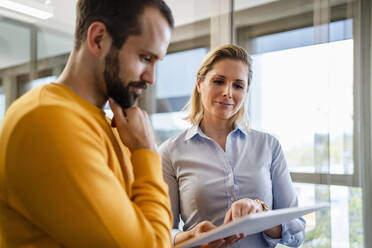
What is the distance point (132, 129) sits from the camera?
766mm

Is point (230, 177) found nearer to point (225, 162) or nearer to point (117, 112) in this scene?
point (225, 162)

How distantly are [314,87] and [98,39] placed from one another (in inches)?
65.8

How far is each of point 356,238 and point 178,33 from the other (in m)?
1.63

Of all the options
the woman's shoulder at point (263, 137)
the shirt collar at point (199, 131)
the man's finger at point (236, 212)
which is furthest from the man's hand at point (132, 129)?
the woman's shoulder at point (263, 137)

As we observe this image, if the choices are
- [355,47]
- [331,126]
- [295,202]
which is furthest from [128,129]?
[355,47]

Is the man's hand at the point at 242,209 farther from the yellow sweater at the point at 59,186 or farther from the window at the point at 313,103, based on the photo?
the window at the point at 313,103

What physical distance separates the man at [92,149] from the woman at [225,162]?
562 mm

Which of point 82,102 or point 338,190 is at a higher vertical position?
point 82,102

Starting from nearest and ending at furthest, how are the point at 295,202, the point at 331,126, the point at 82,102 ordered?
1. the point at 82,102
2. the point at 295,202
3. the point at 331,126

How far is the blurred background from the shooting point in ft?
6.89

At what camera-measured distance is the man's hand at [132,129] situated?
0.76 metres

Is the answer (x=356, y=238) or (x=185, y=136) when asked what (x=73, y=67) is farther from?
(x=356, y=238)

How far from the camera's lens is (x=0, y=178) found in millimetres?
636

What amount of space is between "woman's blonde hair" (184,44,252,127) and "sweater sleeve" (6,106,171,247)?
0.88 m
